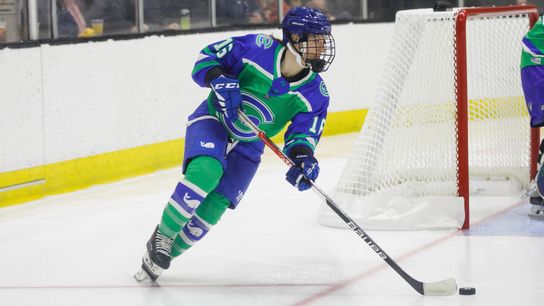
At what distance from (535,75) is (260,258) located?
Answer: 1537 millimetres

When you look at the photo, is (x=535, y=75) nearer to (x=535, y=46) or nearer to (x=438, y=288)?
(x=535, y=46)

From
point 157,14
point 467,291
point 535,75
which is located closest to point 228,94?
point 467,291

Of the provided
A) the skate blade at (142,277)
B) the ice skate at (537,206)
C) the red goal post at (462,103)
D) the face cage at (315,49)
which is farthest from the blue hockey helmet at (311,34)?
the ice skate at (537,206)

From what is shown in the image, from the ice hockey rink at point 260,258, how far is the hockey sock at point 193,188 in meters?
0.28

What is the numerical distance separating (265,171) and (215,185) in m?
2.98

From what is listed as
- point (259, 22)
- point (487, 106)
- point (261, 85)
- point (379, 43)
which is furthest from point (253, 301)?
point (379, 43)

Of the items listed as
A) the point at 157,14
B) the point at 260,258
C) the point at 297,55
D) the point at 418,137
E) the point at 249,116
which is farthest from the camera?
the point at 157,14

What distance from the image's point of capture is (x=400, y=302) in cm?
370

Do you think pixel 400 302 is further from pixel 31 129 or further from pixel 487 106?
pixel 31 129

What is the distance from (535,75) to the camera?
16.4 feet

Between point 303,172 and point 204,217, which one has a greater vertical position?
point 303,172

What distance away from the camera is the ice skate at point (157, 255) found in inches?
153

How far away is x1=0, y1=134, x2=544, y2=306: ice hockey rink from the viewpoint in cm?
384

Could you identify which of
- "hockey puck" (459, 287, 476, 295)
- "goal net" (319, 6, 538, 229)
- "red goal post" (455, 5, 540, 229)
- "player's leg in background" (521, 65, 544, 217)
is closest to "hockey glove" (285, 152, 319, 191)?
"hockey puck" (459, 287, 476, 295)
